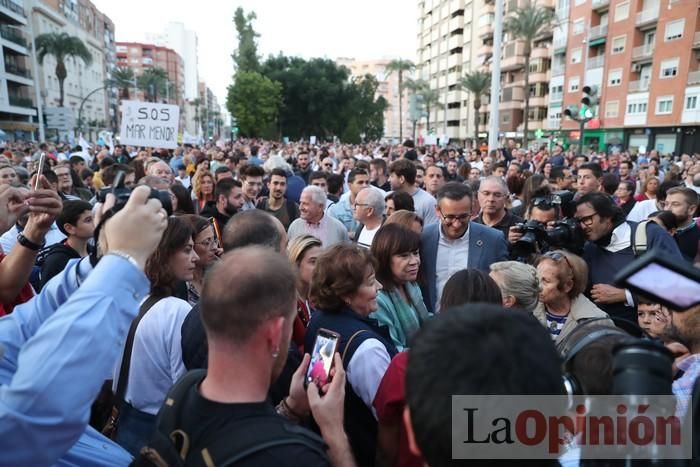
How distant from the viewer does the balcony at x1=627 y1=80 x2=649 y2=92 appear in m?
38.3

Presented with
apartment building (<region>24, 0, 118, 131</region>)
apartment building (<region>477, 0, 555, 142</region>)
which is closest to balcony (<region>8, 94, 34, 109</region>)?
apartment building (<region>24, 0, 118, 131</region>)

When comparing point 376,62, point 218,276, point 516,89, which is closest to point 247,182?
point 218,276

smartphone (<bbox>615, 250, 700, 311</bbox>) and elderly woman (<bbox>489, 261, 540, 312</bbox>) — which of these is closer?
smartphone (<bbox>615, 250, 700, 311</bbox>)

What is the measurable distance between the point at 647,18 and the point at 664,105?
7.20 m

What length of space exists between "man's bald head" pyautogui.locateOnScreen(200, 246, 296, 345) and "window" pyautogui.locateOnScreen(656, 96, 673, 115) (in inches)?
1713

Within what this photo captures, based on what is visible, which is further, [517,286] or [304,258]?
[304,258]

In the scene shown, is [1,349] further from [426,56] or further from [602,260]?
[426,56]

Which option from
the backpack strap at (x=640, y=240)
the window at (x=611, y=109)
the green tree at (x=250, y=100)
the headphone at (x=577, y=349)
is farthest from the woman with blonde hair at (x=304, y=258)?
the window at (x=611, y=109)

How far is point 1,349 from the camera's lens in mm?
1396

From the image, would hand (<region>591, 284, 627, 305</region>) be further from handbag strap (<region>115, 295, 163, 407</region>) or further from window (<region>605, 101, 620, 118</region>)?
window (<region>605, 101, 620, 118</region>)

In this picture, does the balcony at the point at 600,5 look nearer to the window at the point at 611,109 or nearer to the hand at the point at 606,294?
the window at the point at 611,109

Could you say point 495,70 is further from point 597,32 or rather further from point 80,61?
point 80,61

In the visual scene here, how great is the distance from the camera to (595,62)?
141 ft

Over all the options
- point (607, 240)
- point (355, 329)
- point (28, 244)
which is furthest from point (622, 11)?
point (28, 244)
